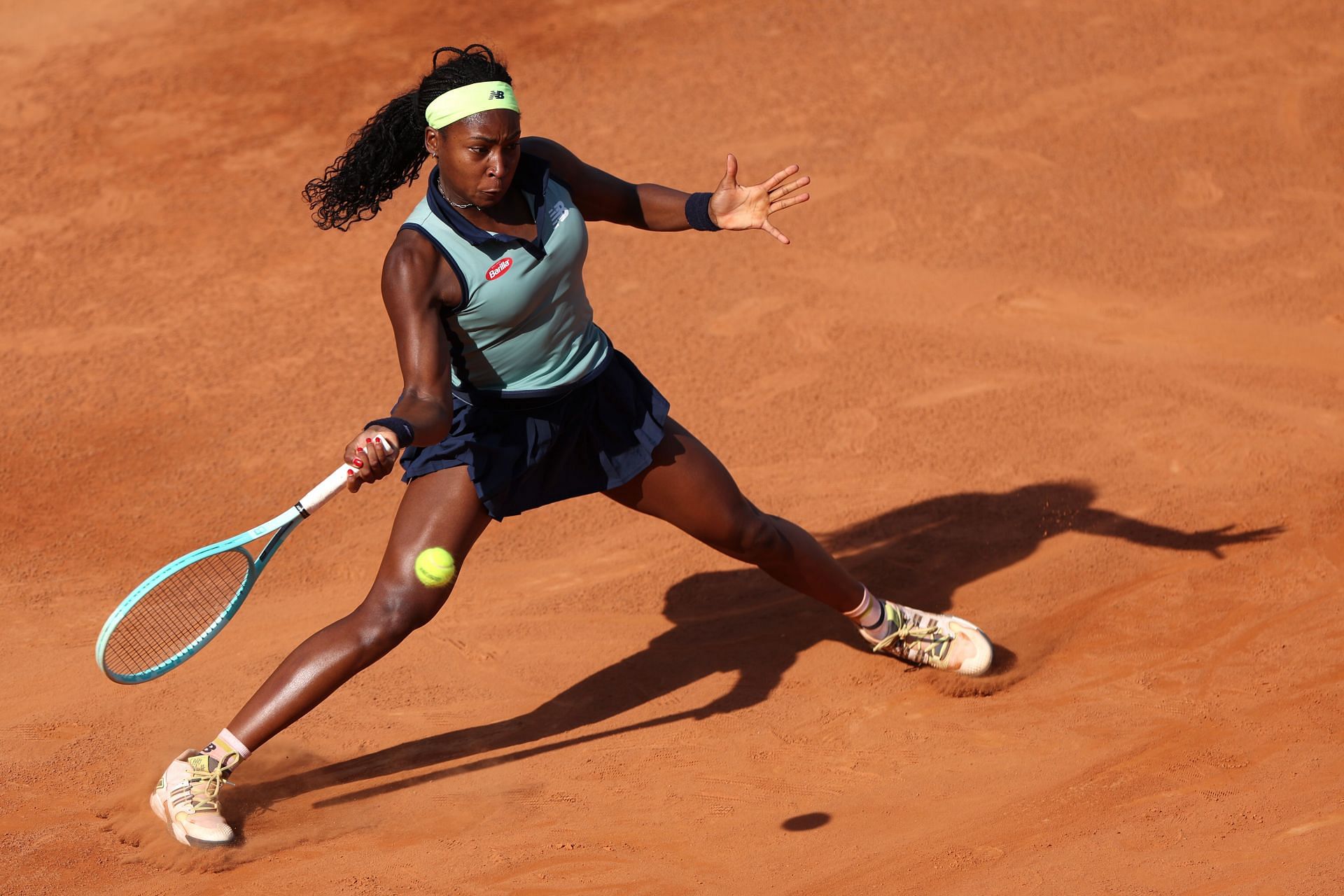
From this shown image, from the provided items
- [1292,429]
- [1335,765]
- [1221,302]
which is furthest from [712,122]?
[1335,765]

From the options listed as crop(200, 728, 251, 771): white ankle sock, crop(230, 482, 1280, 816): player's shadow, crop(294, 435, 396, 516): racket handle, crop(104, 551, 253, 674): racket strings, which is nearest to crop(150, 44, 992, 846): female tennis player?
crop(200, 728, 251, 771): white ankle sock

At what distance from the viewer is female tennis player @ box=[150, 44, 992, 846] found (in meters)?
3.84

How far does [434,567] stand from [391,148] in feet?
3.89

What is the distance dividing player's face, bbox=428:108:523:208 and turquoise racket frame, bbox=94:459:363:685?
0.81 metres

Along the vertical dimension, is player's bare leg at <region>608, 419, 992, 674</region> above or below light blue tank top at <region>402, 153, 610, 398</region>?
below

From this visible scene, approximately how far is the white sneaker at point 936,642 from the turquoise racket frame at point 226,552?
1.87 meters

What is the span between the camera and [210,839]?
4047 mm

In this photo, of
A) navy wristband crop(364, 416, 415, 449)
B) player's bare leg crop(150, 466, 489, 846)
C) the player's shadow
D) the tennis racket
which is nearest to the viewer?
navy wristband crop(364, 416, 415, 449)

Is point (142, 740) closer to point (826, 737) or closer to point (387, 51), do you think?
point (826, 737)

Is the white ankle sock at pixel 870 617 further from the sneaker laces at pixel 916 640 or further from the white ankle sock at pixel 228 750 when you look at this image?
the white ankle sock at pixel 228 750

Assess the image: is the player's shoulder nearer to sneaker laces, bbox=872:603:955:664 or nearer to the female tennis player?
the female tennis player

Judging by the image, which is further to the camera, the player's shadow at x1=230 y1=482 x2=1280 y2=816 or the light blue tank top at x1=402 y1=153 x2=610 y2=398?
the player's shadow at x1=230 y1=482 x2=1280 y2=816

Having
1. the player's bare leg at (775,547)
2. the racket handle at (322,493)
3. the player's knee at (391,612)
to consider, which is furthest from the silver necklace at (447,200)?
the player's knee at (391,612)

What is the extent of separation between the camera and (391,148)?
413 cm
